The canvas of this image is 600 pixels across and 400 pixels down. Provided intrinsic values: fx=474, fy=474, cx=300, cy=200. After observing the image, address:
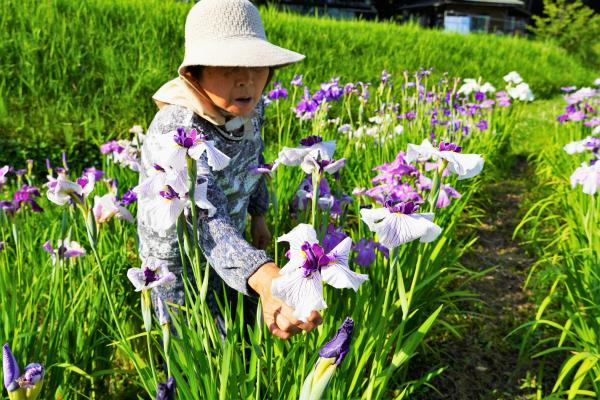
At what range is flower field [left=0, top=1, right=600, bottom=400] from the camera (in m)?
1.05

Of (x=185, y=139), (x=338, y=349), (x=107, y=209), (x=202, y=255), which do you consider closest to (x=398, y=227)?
(x=338, y=349)

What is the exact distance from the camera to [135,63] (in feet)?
14.3

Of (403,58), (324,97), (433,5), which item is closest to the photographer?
(324,97)

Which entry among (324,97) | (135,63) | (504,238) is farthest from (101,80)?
(504,238)

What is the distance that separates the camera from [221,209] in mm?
1342

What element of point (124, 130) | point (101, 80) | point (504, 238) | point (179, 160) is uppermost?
point (179, 160)

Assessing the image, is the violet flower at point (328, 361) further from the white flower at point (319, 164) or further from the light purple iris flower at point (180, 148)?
the white flower at point (319, 164)

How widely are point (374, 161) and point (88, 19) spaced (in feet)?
10.6

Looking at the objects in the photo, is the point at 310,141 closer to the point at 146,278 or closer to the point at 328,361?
the point at 146,278

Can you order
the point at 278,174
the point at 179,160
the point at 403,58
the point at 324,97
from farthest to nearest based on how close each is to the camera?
the point at 403,58 → the point at 324,97 → the point at 278,174 → the point at 179,160

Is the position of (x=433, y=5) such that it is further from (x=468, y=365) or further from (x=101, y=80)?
(x=468, y=365)

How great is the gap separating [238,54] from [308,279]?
29.1 inches

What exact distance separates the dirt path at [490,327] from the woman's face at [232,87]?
4.03 feet

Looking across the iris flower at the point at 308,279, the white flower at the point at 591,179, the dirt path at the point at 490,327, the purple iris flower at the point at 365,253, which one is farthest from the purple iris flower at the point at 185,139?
the white flower at the point at 591,179
